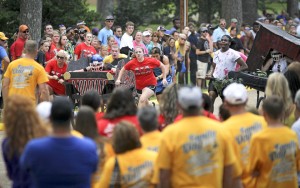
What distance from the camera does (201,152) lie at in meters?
7.95

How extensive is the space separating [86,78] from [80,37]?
17.4 feet

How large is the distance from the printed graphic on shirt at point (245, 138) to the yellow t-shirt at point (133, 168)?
1.16 m

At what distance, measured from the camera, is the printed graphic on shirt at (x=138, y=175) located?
26.9 feet

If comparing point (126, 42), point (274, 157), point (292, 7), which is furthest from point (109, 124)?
point (292, 7)

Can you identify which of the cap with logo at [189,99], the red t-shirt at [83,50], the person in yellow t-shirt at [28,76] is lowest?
the red t-shirt at [83,50]

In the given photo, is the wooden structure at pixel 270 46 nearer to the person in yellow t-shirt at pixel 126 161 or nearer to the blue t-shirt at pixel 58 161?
the person in yellow t-shirt at pixel 126 161

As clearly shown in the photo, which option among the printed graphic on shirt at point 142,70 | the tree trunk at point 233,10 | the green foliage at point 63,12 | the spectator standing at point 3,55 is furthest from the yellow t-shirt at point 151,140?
the tree trunk at point 233,10

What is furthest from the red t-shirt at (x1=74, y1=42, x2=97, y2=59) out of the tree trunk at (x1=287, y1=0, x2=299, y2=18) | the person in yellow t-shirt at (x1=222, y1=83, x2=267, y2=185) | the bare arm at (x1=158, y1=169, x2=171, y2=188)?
the tree trunk at (x1=287, y1=0, x2=299, y2=18)

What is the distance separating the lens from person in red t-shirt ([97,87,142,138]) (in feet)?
30.3

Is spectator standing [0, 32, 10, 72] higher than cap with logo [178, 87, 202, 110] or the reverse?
the reverse

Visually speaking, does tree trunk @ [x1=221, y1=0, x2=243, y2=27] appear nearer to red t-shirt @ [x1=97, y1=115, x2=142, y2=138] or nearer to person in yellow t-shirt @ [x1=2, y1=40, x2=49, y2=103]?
person in yellow t-shirt @ [x1=2, y1=40, x2=49, y2=103]

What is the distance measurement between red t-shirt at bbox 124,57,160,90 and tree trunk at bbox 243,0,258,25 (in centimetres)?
2349

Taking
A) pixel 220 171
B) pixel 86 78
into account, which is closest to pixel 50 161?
pixel 220 171

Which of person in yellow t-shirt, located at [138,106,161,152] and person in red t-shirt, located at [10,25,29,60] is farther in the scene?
person in red t-shirt, located at [10,25,29,60]
